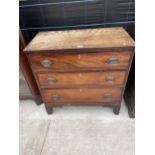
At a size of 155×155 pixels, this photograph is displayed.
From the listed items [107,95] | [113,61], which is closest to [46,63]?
[113,61]

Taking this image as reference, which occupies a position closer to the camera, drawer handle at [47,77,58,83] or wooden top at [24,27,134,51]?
wooden top at [24,27,134,51]

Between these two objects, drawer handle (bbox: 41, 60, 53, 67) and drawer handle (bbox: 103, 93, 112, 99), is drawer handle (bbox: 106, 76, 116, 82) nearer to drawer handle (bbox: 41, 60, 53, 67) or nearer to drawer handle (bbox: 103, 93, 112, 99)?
drawer handle (bbox: 103, 93, 112, 99)

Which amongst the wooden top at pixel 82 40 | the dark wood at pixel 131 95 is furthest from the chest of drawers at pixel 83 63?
the dark wood at pixel 131 95

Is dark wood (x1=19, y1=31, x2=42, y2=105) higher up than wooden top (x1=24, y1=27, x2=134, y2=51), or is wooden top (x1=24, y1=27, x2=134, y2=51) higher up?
wooden top (x1=24, y1=27, x2=134, y2=51)

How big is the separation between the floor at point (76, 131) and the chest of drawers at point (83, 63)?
9.7 inches

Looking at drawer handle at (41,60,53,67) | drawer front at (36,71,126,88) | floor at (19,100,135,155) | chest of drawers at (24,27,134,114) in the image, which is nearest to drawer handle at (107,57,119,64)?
chest of drawers at (24,27,134,114)

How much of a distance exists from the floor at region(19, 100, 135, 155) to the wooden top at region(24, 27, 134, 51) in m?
0.90

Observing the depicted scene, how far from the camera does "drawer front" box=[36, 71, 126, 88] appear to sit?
1319 millimetres

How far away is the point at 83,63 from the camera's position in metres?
1.25

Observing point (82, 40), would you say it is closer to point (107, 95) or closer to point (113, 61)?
point (113, 61)

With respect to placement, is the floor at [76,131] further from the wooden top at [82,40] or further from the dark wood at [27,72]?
the wooden top at [82,40]

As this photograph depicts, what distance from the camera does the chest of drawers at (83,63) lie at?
117 centimetres
